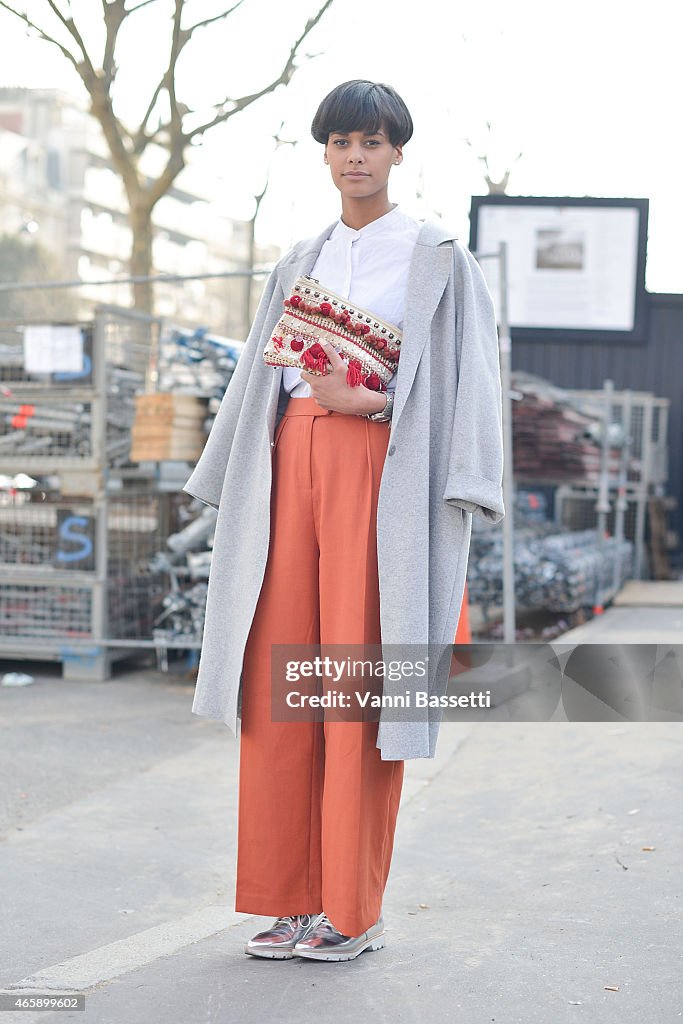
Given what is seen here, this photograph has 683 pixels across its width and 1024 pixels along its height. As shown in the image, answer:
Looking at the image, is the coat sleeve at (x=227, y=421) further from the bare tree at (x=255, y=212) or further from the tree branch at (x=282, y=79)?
the bare tree at (x=255, y=212)

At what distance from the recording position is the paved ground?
8.27 feet

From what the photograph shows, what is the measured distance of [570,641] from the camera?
7219 mm

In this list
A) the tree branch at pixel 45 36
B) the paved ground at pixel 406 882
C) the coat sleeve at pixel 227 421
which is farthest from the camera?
the tree branch at pixel 45 36

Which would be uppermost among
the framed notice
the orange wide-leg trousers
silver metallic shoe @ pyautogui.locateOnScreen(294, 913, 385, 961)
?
the framed notice

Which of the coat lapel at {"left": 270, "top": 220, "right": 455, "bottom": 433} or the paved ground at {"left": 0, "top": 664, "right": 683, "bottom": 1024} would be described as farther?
the coat lapel at {"left": 270, "top": 220, "right": 455, "bottom": 433}

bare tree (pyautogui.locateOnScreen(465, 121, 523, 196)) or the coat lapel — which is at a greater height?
bare tree (pyautogui.locateOnScreen(465, 121, 523, 196))

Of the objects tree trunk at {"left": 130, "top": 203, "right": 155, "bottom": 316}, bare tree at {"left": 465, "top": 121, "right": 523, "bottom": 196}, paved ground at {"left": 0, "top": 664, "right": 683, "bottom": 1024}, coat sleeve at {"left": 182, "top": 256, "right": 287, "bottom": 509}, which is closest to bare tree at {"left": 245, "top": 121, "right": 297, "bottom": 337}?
tree trunk at {"left": 130, "top": 203, "right": 155, "bottom": 316}

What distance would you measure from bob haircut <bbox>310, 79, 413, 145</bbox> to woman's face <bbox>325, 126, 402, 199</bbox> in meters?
0.02

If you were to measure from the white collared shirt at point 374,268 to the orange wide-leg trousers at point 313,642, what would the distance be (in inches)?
7.3

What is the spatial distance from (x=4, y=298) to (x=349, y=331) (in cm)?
2694

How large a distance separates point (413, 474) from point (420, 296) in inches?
16.6

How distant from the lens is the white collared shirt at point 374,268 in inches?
112

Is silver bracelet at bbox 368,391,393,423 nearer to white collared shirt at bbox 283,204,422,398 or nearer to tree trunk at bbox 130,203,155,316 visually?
A: white collared shirt at bbox 283,204,422,398

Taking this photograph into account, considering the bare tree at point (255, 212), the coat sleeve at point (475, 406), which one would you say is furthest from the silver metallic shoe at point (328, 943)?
the bare tree at point (255, 212)
